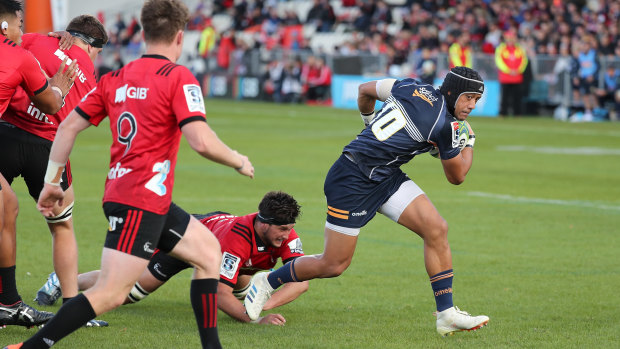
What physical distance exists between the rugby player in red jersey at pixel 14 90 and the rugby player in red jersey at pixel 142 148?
1.07 m

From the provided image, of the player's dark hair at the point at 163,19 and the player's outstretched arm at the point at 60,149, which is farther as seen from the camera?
the player's outstretched arm at the point at 60,149

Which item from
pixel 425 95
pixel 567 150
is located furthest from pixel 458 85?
pixel 567 150

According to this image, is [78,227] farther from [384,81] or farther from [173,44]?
[173,44]

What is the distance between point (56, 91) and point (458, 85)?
8.75 ft

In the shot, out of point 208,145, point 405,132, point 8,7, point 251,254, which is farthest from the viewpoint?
point 251,254

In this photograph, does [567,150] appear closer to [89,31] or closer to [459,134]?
[459,134]

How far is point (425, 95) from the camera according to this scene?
6414mm

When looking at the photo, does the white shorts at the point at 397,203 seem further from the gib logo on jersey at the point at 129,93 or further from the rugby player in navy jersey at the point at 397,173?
the gib logo on jersey at the point at 129,93

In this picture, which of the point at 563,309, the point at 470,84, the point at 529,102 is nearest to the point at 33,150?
the point at 470,84

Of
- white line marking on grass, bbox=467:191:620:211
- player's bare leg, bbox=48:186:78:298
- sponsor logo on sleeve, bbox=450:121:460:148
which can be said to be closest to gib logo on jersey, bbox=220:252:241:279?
player's bare leg, bbox=48:186:78:298

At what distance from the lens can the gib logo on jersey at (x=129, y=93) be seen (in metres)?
4.96

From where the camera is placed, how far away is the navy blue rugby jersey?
6320mm

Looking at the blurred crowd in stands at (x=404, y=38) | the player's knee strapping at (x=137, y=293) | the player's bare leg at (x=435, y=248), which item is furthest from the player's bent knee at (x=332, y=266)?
the blurred crowd in stands at (x=404, y=38)

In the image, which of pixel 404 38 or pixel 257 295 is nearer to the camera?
pixel 257 295
